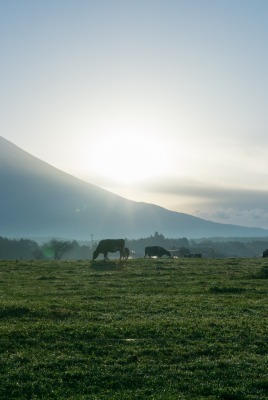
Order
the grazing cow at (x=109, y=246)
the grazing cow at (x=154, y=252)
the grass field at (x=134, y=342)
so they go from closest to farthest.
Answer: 1. the grass field at (x=134, y=342)
2. the grazing cow at (x=109, y=246)
3. the grazing cow at (x=154, y=252)

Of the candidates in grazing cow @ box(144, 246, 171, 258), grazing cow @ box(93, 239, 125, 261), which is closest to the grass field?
grazing cow @ box(93, 239, 125, 261)

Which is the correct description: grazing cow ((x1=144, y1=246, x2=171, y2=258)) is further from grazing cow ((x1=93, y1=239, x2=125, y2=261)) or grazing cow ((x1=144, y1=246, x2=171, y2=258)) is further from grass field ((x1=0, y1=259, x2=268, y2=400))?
grass field ((x1=0, y1=259, x2=268, y2=400))

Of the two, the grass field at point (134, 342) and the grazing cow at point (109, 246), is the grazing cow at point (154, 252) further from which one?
the grass field at point (134, 342)

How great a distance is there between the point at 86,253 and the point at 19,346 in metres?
171

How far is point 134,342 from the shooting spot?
14.8 meters

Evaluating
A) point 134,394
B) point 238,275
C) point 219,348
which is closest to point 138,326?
point 219,348

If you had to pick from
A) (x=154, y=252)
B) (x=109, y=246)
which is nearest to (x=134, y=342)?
(x=109, y=246)

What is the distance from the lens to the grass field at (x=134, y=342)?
37.7 feet

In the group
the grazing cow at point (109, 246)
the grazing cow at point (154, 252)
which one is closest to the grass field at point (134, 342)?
the grazing cow at point (109, 246)

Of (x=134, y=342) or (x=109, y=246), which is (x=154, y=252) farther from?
(x=134, y=342)

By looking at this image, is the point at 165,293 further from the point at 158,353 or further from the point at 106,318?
the point at 158,353

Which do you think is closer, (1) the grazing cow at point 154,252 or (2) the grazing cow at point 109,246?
(2) the grazing cow at point 109,246

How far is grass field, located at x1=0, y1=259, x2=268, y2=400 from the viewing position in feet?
37.7

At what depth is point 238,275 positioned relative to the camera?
32.9 m
